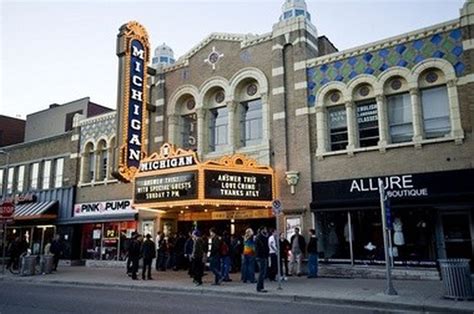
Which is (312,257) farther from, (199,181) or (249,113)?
(249,113)

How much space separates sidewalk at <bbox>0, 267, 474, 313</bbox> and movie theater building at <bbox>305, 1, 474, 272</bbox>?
2.15 metres

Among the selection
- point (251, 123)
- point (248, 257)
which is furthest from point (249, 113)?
point (248, 257)

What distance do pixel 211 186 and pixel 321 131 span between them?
557 centimetres

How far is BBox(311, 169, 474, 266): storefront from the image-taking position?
15.7 m

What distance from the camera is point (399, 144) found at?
1722 cm

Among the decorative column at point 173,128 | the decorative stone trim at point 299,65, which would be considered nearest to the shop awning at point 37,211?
the decorative column at point 173,128

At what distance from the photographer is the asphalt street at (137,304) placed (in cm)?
1041

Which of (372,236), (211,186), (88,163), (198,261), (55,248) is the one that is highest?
(88,163)

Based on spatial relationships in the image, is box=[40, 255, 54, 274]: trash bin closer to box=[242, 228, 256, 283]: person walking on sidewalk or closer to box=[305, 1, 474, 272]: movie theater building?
box=[242, 228, 256, 283]: person walking on sidewalk

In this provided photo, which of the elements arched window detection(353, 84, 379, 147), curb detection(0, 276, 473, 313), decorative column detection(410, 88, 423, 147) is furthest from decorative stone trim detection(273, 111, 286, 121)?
curb detection(0, 276, 473, 313)

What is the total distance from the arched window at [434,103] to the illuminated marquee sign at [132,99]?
13.5 metres

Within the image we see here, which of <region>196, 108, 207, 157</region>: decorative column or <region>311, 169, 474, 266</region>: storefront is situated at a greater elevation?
<region>196, 108, 207, 157</region>: decorative column

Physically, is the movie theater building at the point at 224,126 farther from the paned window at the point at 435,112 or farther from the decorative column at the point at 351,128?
the paned window at the point at 435,112

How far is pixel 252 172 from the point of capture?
64.1 feet
